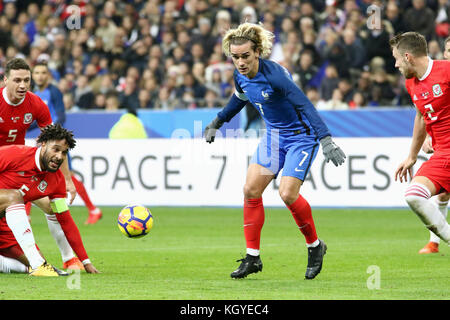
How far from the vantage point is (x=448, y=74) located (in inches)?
297

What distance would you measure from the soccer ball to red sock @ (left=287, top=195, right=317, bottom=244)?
5.27 feet

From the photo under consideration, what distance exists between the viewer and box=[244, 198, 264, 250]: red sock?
26.7ft

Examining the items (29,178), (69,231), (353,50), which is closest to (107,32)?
(353,50)

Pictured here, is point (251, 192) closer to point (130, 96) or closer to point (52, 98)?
point (52, 98)

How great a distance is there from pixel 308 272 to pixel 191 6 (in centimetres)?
1381

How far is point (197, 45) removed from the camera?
64.1ft

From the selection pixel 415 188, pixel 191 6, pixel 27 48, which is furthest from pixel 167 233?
pixel 27 48

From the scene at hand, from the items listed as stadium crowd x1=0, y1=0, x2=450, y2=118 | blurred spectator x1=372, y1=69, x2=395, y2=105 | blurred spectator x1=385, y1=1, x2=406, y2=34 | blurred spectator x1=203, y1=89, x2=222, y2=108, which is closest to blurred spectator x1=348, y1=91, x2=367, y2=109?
stadium crowd x1=0, y1=0, x2=450, y2=118

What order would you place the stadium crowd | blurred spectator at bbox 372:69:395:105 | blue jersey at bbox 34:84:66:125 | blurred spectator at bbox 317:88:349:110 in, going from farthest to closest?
the stadium crowd
blurred spectator at bbox 372:69:395:105
blurred spectator at bbox 317:88:349:110
blue jersey at bbox 34:84:66:125

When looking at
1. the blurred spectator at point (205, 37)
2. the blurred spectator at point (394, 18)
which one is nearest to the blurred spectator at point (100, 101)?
the blurred spectator at point (205, 37)

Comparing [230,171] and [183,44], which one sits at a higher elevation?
[183,44]

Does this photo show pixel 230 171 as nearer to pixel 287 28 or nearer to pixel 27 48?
pixel 287 28

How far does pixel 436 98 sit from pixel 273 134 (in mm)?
1522

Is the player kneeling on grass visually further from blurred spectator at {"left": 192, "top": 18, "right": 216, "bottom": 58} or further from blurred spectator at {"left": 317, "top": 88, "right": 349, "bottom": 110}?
blurred spectator at {"left": 192, "top": 18, "right": 216, "bottom": 58}
